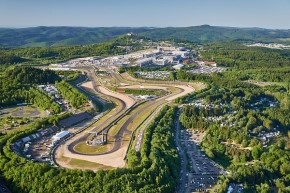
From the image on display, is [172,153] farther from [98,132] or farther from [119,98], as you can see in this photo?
[119,98]

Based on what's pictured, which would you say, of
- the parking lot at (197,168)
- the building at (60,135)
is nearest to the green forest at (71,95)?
the building at (60,135)

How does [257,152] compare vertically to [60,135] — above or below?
below

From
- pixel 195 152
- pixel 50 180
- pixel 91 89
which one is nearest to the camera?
pixel 50 180

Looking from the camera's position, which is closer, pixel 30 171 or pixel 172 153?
pixel 30 171

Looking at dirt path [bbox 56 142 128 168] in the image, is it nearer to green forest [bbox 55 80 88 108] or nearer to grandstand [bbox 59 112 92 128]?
grandstand [bbox 59 112 92 128]

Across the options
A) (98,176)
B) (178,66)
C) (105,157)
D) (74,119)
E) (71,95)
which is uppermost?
(178,66)

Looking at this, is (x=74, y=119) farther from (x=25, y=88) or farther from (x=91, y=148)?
(x=25, y=88)

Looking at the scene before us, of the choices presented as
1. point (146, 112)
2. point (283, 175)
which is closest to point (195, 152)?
point (283, 175)

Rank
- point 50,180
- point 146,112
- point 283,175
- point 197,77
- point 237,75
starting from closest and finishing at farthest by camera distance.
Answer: point 50,180 < point 283,175 < point 146,112 < point 197,77 < point 237,75

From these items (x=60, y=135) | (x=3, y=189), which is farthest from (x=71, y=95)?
(x=3, y=189)
